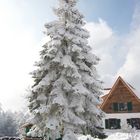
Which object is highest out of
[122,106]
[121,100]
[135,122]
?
[121,100]

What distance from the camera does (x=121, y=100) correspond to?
1870 inches

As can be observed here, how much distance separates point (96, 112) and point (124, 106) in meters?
20.3

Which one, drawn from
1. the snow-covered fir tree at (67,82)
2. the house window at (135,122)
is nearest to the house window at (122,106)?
the house window at (135,122)

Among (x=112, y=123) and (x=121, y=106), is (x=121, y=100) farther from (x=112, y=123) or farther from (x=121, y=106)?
(x=112, y=123)

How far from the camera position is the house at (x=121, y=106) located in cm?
4656

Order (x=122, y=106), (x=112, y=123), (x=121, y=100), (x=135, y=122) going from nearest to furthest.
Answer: (x=135, y=122) → (x=112, y=123) → (x=122, y=106) → (x=121, y=100)

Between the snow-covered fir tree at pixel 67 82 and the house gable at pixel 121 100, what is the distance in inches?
713

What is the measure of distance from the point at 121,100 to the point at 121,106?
2.78ft

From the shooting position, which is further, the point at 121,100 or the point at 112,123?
the point at 121,100

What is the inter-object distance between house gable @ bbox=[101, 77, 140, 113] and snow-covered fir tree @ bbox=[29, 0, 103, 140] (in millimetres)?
18119

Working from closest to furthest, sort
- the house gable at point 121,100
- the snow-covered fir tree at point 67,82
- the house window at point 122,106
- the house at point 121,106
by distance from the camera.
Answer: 1. the snow-covered fir tree at point 67,82
2. the house at point 121,106
3. the house gable at point 121,100
4. the house window at point 122,106

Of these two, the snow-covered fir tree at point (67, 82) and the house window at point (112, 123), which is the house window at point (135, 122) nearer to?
the house window at point (112, 123)

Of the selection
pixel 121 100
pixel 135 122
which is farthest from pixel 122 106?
pixel 135 122

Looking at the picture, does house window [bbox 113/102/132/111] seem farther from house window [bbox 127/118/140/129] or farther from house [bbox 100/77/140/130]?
house window [bbox 127/118/140/129]
